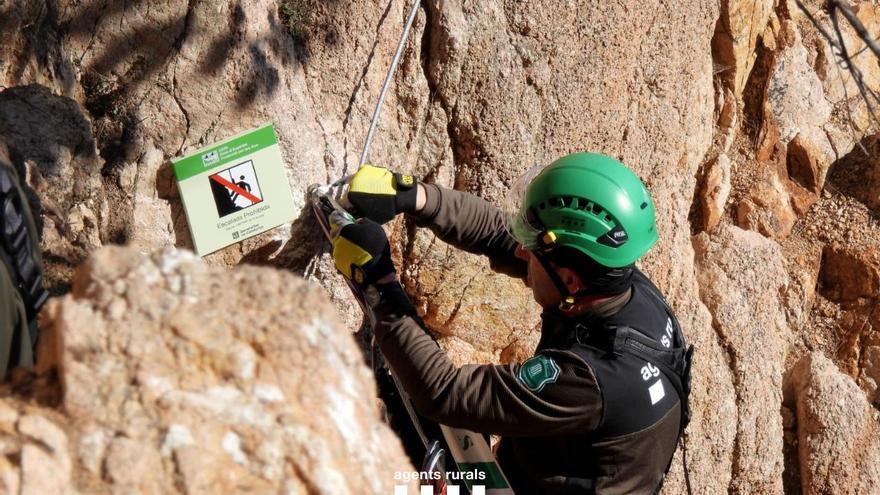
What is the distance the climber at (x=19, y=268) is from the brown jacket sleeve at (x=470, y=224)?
157 cm


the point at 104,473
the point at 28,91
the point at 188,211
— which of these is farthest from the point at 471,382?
the point at 28,91

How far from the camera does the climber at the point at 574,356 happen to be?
2689mm

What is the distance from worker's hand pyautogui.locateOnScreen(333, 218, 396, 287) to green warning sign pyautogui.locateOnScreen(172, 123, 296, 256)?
1.55 feet

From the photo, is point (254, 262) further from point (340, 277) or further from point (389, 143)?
point (389, 143)

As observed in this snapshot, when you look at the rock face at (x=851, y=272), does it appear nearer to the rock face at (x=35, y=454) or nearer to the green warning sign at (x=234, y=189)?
the green warning sign at (x=234, y=189)

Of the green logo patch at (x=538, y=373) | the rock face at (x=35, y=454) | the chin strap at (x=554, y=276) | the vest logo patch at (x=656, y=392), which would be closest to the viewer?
the rock face at (x=35, y=454)

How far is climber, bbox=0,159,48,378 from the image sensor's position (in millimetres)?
1907

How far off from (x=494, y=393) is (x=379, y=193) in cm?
98

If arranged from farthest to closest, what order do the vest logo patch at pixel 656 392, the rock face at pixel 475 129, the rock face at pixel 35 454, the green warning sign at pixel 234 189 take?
the green warning sign at pixel 234 189, the rock face at pixel 475 129, the vest logo patch at pixel 656 392, the rock face at pixel 35 454

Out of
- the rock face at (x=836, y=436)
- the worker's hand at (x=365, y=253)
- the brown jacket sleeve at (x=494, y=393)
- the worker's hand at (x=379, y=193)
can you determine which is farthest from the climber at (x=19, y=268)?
the rock face at (x=836, y=436)

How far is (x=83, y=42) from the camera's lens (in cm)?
311

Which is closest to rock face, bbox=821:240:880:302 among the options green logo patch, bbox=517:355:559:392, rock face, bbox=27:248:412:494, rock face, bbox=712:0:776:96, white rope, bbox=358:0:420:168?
rock face, bbox=712:0:776:96

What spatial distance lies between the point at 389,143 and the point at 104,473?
8.54ft

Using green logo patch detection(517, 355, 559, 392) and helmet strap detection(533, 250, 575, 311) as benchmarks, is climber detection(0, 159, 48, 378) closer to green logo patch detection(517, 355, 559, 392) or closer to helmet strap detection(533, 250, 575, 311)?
green logo patch detection(517, 355, 559, 392)
